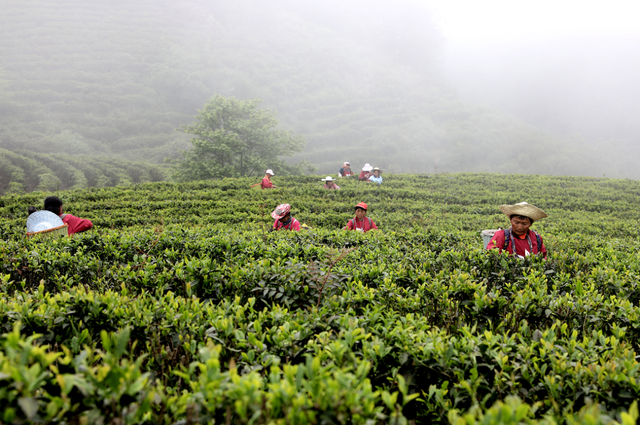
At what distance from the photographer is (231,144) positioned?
25.6 meters

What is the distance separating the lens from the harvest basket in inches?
215

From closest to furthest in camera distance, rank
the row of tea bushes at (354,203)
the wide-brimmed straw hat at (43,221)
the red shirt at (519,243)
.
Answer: the red shirt at (519,243), the wide-brimmed straw hat at (43,221), the row of tea bushes at (354,203)

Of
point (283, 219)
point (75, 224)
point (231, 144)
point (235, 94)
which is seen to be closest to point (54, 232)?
point (75, 224)

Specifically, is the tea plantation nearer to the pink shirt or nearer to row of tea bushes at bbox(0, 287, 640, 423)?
row of tea bushes at bbox(0, 287, 640, 423)

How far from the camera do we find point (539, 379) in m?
2.01

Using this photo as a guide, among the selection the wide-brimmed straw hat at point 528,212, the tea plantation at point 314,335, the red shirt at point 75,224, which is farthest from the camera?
the red shirt at point 75,224

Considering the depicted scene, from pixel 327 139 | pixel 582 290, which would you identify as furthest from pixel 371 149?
pixel 582 290

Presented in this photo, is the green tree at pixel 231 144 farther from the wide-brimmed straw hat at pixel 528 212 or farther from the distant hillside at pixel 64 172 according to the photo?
the wide-brimmed straw hat at pixel 528 212

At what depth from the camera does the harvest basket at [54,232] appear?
17.9 ft

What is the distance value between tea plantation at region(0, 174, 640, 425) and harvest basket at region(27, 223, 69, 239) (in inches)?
16.4

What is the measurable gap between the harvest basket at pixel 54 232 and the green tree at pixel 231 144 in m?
17.9

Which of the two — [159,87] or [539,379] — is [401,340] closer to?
[539,379]

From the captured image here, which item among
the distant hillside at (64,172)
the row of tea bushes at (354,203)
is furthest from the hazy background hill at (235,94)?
the row of tea bushes at (354,203)

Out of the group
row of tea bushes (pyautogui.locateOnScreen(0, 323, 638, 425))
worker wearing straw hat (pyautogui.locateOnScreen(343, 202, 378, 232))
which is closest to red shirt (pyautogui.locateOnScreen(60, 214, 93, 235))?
worker wearing straw hat (pyautogui.locateOnScreen(343, 202, 378, 232))
